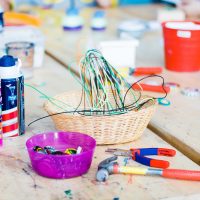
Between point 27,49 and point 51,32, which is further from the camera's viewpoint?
point 51,32

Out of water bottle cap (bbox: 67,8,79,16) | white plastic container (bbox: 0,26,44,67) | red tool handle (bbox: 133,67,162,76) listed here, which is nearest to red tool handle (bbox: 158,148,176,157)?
red tool handle (bbox: 133,67,162,76)

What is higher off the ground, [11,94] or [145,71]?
[11,94]

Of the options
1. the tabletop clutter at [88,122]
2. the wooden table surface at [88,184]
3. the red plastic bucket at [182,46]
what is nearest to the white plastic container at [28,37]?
the red plastic bucket at [182,46]

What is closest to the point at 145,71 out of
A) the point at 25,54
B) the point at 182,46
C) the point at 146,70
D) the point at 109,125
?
the point at 146,70

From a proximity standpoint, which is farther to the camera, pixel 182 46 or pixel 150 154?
pixel 182 46

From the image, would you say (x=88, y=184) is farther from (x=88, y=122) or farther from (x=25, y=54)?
(x=25, y=54)

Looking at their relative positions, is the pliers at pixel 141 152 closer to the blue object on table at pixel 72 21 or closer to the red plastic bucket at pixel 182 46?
the red plastic bucket at pixel 182 46

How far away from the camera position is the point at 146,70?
1.57 metres

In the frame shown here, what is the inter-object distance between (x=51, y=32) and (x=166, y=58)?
65 centimetres

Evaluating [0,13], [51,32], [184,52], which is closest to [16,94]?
[0,13]

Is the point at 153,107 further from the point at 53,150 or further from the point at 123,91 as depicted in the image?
the point at 53,150

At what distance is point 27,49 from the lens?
1.52 m

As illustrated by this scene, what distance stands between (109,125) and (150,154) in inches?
3.7

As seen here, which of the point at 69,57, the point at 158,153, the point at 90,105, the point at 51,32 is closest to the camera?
the point at 158,153
